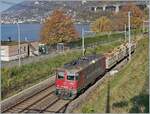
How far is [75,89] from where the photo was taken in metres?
26.9

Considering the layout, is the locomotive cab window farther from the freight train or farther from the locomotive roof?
the locomotive roof

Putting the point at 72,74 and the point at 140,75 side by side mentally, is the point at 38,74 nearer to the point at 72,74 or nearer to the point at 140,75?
the point at 72,74

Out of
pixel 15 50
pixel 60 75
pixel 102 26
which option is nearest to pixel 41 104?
pixel 60 75

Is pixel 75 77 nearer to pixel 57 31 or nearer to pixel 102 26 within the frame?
pixel 57 31

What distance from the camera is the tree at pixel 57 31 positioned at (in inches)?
2756

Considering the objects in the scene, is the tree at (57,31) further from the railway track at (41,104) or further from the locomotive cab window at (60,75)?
the locomotive cab window at (60,75)

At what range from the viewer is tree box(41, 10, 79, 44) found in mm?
70000

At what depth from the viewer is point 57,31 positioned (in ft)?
232

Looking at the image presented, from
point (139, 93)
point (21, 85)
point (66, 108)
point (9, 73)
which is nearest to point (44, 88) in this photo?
point (21, 85)

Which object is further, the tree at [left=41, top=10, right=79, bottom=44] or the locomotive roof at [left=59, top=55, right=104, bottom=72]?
Answer: the tree at [left=41, top=10, right=79, bottom=44]

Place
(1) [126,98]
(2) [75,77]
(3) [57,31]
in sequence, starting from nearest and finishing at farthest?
(1) [126,98] < (2) [75,77] < (3) [57,31]

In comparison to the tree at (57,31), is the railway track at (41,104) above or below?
below

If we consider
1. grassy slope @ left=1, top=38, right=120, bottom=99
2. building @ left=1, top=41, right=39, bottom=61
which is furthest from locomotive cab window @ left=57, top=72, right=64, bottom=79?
building @ left=1, top=41, right=39, bottom=61

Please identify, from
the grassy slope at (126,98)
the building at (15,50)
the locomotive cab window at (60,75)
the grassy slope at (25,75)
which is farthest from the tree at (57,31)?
the grassy slope at (126,98)
